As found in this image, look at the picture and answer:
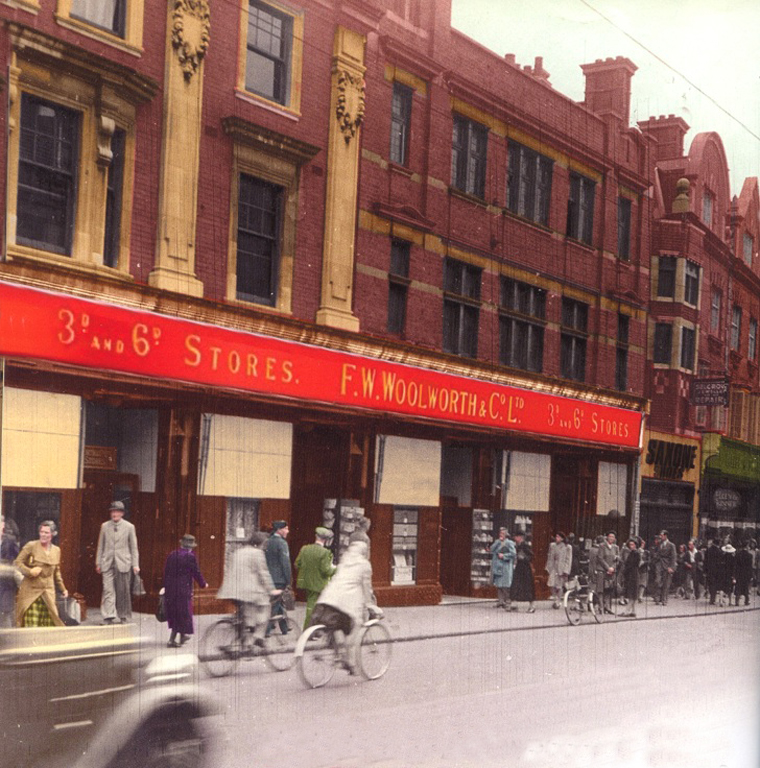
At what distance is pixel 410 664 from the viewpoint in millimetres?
5832

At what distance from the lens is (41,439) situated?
4215mm

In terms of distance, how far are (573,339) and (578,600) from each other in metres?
1.74

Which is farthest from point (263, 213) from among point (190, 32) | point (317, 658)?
point (317, 658)

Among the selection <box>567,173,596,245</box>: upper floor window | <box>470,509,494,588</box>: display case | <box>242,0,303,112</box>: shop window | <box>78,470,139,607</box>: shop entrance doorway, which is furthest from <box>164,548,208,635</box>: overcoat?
<box>567,173,596,245</box>: upper floor window

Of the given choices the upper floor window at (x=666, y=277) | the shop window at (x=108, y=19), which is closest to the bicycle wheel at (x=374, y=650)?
the shop window at (x=108, y=19)

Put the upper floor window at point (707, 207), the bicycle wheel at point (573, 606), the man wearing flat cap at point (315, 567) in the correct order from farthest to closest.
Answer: the upper floor window at point (707, 207)
the bicycle wheel at point (573, 606)
the man wearing flat cap at point (315, 567)

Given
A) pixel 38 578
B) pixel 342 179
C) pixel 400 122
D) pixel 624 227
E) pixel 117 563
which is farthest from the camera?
pixel 624 227

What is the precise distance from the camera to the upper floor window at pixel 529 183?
6.38 m

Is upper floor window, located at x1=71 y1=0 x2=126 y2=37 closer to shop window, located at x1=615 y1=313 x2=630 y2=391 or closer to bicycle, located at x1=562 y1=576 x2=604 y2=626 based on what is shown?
shop window, located at x1=615 y1=313 x2=630 y2=391

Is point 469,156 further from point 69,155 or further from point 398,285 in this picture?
point 69,155

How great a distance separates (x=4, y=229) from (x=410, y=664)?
326 cm

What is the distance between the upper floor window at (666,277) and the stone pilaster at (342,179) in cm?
293

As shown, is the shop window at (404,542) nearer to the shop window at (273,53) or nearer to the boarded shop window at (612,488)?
the boarded shop window at (612,488)

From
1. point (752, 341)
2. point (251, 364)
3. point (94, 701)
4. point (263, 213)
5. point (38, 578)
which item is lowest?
point (94, 701)
